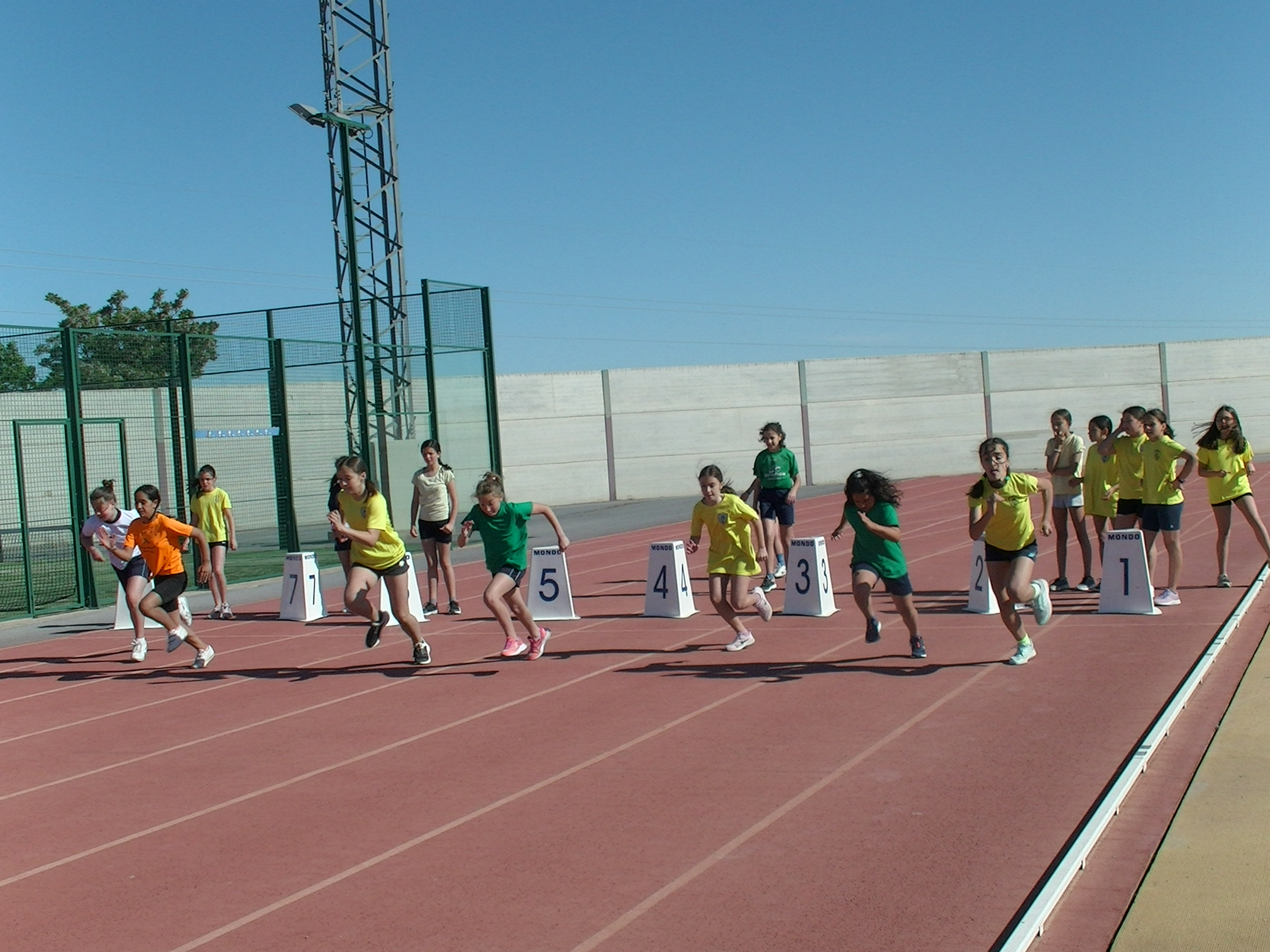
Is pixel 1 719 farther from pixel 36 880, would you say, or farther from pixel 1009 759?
pixel 1009 759

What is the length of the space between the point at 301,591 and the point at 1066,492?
8.47m

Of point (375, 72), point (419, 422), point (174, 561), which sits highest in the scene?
point (375, 72)

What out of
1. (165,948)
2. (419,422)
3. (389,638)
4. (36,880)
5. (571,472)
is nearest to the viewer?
(165,948)

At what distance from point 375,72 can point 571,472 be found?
15.9 m

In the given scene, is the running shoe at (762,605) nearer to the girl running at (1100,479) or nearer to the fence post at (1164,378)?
the girl running at (1100,479)

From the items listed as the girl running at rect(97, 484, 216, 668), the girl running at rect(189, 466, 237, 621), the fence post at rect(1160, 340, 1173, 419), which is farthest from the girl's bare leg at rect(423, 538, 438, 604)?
the fence post at rect(1160, 340, 1173, 419)

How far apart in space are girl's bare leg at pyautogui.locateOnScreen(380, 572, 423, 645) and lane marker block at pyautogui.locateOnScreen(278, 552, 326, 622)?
419cm

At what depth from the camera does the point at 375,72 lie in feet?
90.2

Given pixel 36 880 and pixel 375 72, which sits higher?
pixel 375 72

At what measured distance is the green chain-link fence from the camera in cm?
2009

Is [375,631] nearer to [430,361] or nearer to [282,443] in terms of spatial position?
[282,443]

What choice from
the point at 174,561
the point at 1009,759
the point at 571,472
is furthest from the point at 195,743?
the point at 571,472

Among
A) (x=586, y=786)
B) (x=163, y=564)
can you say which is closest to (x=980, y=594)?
(x=586, y=786)

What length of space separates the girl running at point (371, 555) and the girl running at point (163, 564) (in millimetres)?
1631
